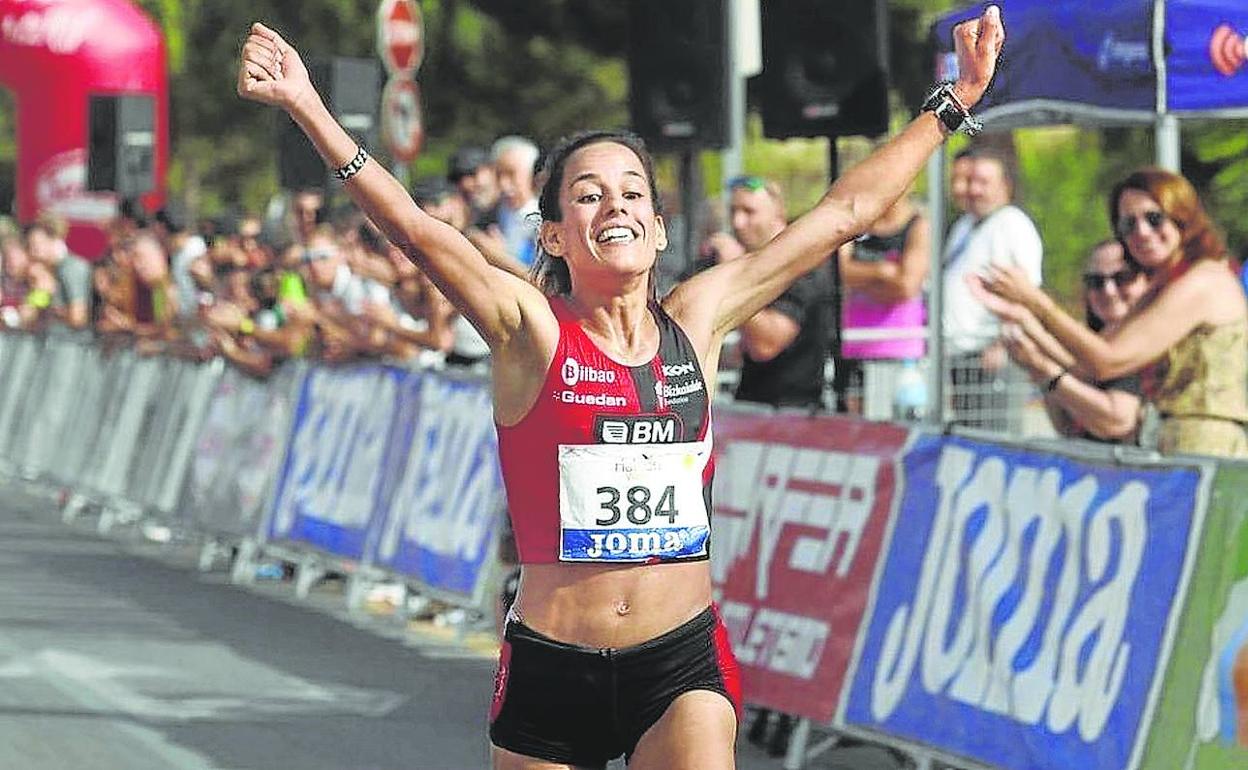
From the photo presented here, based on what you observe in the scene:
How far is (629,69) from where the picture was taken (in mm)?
15852

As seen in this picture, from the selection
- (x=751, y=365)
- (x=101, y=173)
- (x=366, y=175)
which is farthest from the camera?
(x=101, y=173)

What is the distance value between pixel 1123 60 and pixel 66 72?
24.2 m

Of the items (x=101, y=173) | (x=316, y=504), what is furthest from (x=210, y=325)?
(x=101, y=173)

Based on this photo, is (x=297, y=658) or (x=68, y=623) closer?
(x=297, y=658)

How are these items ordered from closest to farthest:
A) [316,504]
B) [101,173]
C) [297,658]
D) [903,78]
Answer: [297,658] < [316,504] < [101,173] < [903,78]

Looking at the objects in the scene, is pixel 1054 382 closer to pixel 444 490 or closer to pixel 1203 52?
pixel 1203 52

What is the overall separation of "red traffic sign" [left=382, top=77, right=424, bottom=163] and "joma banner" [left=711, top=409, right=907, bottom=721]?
9.96m

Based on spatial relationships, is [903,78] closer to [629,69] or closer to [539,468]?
[629,69]

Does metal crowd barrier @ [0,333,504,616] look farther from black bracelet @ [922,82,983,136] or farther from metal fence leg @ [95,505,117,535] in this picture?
black bracelet @ [922,82,983,136]

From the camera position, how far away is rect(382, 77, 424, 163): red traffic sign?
20.7m

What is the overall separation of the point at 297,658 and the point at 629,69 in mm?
4398

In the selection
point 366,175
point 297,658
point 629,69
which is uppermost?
point 629,69

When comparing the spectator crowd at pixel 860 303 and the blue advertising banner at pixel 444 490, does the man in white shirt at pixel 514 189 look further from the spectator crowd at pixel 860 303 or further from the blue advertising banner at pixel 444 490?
the blue advertising banner at pixel 444 490

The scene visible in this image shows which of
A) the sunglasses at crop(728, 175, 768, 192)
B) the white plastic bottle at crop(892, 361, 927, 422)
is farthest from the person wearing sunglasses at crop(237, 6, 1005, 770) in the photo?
the white plastic bottle at crop(892, 361, 927, 422)
